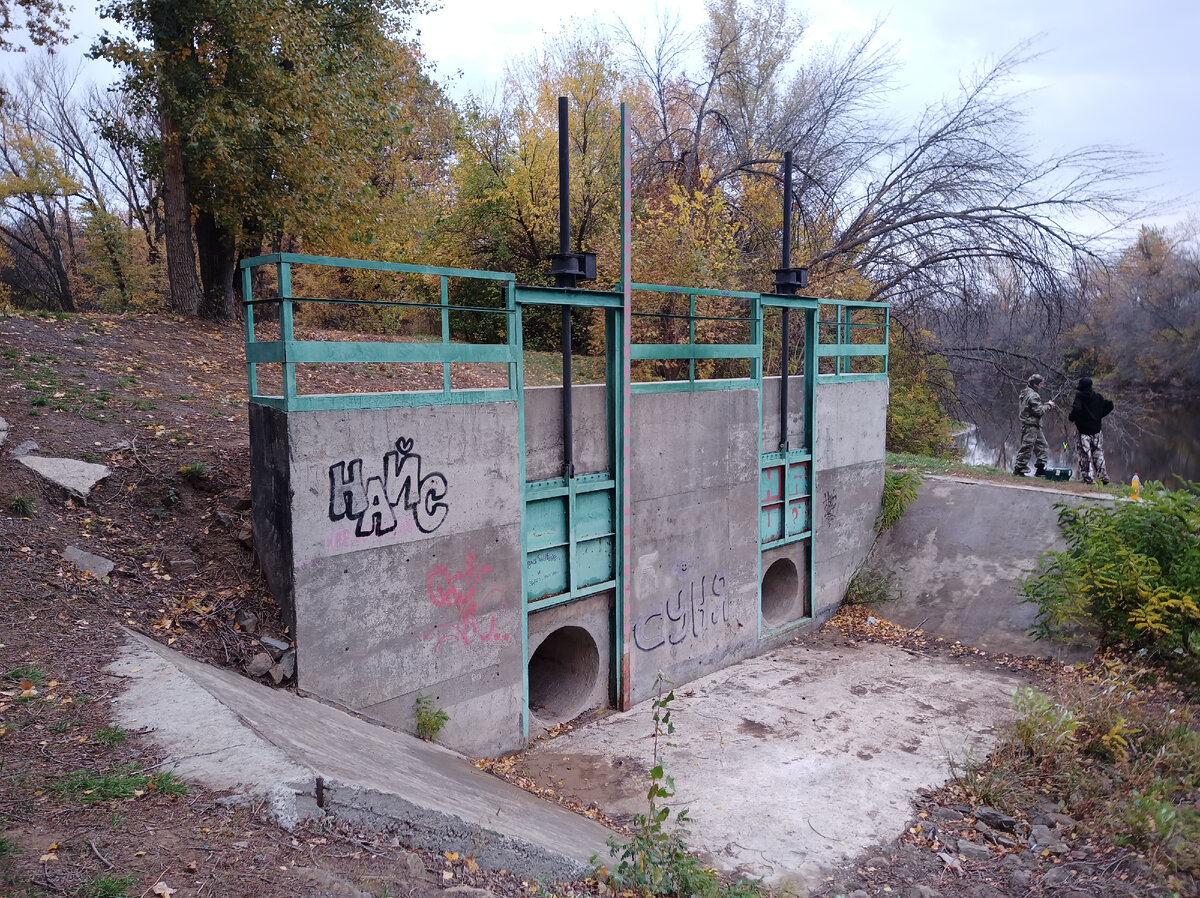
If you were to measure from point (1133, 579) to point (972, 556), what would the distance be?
8.31ft

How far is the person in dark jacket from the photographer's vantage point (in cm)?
1377

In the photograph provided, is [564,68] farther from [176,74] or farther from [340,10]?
[176,74]

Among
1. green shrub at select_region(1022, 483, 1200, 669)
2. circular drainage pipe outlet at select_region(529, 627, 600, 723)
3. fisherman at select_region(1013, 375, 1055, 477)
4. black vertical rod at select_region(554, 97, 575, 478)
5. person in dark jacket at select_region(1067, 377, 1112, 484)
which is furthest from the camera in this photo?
fisherman at select_region(1013, 375, 1055, 477)

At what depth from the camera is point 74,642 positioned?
5395 mm

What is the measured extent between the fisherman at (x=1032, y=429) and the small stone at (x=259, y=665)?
44.8ft

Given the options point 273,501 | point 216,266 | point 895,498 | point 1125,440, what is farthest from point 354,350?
point 1125,440

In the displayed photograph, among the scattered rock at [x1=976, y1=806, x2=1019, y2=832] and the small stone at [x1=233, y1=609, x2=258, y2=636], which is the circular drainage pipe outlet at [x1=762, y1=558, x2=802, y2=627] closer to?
→ the scattered rock at [x1=976, y1=806, x2=1019, y2=832]

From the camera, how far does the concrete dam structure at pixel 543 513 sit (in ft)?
20.9

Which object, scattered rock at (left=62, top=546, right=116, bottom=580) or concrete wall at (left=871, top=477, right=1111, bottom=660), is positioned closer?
scattered rock at (left=62, top=546, right=116, bottom=580)

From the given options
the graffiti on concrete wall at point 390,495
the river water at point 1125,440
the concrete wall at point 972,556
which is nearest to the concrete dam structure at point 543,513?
the graffiti on concrete wall at point 390,495

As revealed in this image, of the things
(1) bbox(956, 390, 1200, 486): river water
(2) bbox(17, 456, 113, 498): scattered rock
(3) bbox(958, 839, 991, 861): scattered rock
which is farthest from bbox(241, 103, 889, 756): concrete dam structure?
(1) bbox(956, 390, 1200, 486): river water

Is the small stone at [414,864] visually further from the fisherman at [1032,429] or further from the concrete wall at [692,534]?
the fisherman at [1032,429]

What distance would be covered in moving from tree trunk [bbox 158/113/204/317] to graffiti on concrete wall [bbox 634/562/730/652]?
413 inches

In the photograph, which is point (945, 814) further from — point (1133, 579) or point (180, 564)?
point (180, 564)
